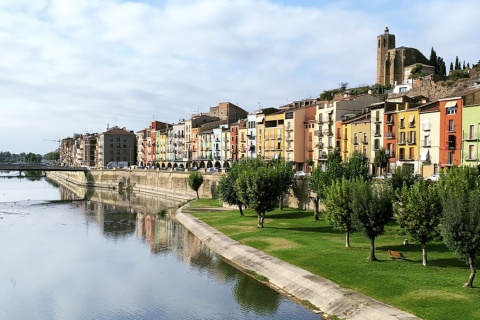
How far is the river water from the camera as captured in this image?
3278 cm

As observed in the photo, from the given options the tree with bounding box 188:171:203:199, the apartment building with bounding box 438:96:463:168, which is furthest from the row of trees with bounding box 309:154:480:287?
the tree with bounding box 188:171:203:199

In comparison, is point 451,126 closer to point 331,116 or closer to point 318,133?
point 331,116

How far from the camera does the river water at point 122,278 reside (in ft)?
108

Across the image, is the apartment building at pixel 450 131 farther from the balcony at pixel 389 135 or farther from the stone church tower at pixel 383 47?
the stone church tower at pixel 383 47

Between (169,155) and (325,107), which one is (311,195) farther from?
(169,155)

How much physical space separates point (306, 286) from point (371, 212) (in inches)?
306

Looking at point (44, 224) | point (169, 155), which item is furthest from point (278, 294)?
point (169, 155)

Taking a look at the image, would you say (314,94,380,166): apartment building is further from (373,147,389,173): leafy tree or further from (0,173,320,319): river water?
(0,173,320,319): river water

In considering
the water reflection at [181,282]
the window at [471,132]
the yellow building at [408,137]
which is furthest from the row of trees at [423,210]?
the yellow building at [408,137]

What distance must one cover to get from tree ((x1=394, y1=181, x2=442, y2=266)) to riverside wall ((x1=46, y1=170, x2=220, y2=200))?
66.6 meters

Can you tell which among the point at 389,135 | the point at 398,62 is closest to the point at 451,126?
the point at 389,135

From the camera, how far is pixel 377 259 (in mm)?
38188

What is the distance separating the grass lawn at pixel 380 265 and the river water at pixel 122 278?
406 centimetres

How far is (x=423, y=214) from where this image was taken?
1369 inches
